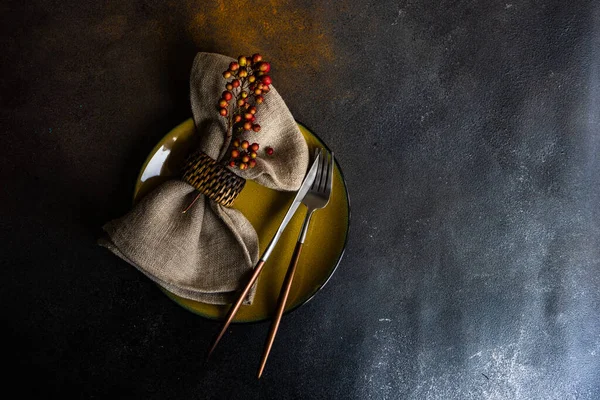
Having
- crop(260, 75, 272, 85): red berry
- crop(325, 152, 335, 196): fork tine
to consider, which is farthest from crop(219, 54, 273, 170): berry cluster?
crop(325, 152, 335, 196): fork tine

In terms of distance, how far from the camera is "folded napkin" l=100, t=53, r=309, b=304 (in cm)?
81

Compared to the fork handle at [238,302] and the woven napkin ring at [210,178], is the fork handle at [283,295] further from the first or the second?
the woven napkin ring at [210,178]

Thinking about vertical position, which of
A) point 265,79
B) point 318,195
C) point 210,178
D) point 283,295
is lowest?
point 283,295

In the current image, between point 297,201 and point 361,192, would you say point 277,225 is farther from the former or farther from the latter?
point 361,192

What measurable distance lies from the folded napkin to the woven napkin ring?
14 mm

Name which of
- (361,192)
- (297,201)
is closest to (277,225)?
(297,201)

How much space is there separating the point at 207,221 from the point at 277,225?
0.41ft

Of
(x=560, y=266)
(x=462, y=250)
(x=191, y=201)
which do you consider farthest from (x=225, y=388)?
(x=560, y=266)

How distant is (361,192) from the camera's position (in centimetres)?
96

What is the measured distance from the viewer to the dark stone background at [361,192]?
0.92 metres

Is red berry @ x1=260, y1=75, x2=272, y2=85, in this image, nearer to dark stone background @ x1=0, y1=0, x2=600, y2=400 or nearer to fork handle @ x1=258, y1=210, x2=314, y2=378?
dark stone background @ x1=0, y1=0, x2=600, y2=400

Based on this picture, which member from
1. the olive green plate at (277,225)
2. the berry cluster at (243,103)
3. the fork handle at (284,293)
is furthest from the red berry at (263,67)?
the fork handle at (284,293)

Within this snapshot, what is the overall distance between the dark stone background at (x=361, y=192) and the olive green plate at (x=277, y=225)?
0.09 meters

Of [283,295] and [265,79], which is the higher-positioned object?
[265,79]
